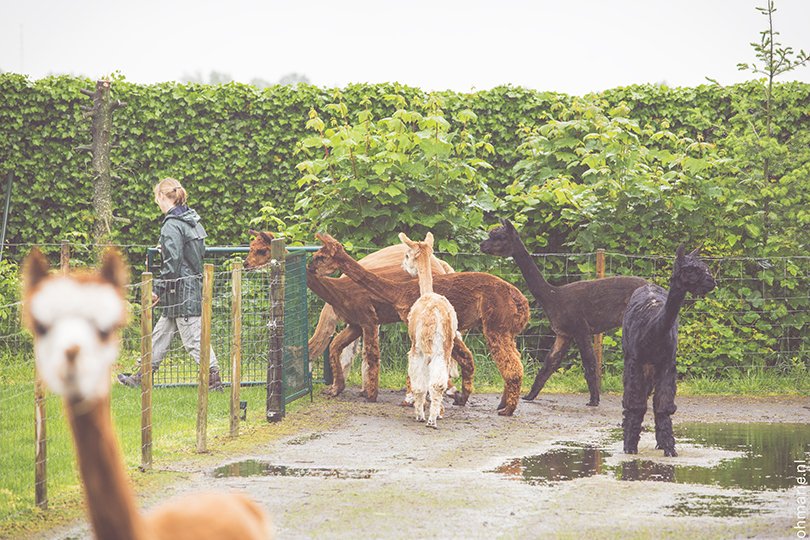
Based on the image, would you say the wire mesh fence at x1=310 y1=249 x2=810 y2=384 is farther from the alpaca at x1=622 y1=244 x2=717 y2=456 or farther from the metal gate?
the alpaca at x1=622 y1=244 x2=717 y2=456

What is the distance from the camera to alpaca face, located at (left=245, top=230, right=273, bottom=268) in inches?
459

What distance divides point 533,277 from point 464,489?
460 cm

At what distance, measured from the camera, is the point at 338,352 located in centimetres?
1195

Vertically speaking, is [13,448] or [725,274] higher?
[725,274]

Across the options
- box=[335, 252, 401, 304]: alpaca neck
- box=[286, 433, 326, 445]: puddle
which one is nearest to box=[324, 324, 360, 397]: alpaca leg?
box=[335, 252, 401, 304]: alpaca neck

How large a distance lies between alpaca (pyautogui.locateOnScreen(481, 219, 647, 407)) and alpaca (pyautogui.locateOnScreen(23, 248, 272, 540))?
9680 mm

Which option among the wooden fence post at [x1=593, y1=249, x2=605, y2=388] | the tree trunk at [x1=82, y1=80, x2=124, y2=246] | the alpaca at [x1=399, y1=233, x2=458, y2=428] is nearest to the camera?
the alpaca at [x1=399, y1=233, x2=458, y2=428]

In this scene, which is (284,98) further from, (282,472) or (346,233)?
(282,472)

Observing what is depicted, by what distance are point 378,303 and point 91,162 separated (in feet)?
19.8

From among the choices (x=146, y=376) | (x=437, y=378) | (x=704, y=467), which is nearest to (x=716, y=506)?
(x=704, y=467)

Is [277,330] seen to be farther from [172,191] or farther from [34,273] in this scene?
[34,273]

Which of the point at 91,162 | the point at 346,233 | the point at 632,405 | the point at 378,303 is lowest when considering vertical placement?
the point at 632,405

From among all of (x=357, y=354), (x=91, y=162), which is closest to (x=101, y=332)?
(x=357, y=354)

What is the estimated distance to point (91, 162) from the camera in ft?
50.7
